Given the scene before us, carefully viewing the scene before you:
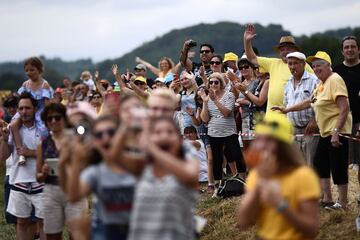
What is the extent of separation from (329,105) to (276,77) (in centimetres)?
153

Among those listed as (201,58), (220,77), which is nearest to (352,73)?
(220,77)

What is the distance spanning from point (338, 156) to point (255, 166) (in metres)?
4.11

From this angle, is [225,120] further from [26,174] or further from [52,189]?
[52,189]

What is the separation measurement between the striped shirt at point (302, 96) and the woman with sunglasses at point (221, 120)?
6.77ft

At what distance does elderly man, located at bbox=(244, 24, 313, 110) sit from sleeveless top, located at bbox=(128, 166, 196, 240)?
17.1 feet

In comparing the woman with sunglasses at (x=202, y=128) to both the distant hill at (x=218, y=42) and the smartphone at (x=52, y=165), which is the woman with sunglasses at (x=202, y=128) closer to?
the smartphone at (x=52, y=165)

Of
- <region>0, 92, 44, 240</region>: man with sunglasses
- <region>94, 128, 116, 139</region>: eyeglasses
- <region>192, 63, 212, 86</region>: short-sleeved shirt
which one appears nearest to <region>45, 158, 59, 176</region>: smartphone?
<region>0, 92, 44, 240</region>: man with sunglasses

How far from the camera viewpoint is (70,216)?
9016 millimetres

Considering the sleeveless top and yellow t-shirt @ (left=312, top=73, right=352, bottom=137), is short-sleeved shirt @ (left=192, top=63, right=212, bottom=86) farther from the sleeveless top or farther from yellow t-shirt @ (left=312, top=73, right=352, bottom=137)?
the sleeveless top

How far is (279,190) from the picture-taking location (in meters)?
5.81

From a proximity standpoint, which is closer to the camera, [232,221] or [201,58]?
Result: [232,221]

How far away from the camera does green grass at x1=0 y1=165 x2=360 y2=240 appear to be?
9531 mm

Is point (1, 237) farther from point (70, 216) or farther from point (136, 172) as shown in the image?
point (136, 172)

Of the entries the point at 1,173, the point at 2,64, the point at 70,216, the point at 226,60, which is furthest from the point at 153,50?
the point at 2,64
